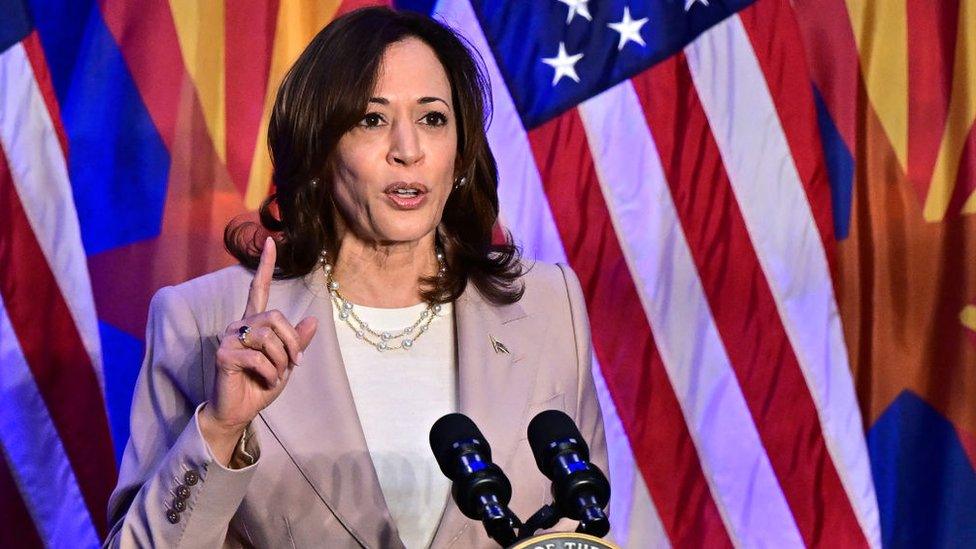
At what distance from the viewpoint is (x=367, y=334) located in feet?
5.57

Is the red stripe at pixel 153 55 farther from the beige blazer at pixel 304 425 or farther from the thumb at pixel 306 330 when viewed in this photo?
the thumb at pixel 306 330

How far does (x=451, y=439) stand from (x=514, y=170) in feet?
5.84

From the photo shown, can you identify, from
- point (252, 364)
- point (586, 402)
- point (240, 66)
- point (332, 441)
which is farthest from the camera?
point (240, 66)

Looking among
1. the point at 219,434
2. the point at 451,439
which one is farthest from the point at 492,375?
the point at 451,439

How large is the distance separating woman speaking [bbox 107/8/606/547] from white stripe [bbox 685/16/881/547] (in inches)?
42.3

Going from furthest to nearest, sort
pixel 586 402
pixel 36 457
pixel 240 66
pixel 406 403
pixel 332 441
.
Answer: pixel 240 66
pixel 36 457
pixel 586 402
pixel 406 403
pixel 332 441

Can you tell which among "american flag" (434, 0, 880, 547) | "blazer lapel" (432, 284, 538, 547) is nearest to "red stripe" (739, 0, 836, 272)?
"american flag" (434, 0, 880, 547)

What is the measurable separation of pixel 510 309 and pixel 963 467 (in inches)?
59.1

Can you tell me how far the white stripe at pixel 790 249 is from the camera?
9.07 feet

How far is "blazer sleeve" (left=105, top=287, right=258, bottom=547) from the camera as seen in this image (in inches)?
53.1

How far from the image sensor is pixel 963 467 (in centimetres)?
273

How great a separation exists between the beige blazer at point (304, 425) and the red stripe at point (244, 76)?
109 cm

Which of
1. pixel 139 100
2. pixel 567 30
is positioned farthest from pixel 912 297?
pixel 139 100

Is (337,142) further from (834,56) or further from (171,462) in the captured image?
(834,56)
